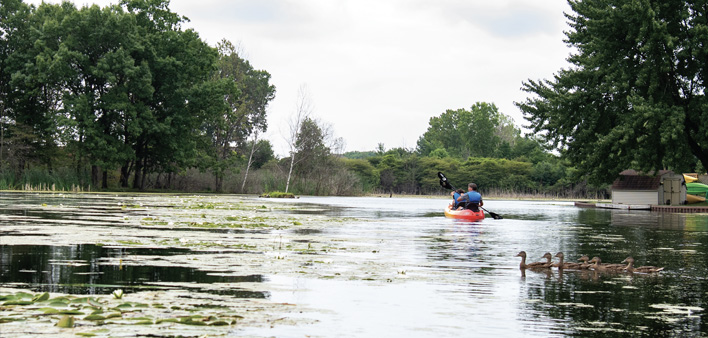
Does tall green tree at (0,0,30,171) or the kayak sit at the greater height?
tall green tree at (0,0,30,171)

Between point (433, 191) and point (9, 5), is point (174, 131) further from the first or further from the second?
point (433, 191)

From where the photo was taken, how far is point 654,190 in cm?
5525

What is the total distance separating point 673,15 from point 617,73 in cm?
454

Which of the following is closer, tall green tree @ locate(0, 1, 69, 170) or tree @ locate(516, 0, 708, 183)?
tree @ locate(516, 0, 708, 183)

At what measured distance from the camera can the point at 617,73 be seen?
141 ft

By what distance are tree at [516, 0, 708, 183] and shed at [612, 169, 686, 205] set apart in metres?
11.2

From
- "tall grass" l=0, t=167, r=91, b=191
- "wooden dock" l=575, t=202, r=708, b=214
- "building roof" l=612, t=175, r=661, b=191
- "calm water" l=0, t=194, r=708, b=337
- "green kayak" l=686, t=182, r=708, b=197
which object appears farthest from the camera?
"green kayak" l=686, t=182, r=708, b=197

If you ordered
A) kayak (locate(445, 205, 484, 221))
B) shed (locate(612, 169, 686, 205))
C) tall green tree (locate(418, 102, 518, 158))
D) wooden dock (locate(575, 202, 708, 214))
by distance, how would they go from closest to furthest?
1. kayak (locate(445, 205, 484, 221))
2. wooden dock (locate(575, 202, 708, 214))
3. shed (locate(612, 169, 686, 205))
4. tall green tree (locate(418, 102, 518, 158))

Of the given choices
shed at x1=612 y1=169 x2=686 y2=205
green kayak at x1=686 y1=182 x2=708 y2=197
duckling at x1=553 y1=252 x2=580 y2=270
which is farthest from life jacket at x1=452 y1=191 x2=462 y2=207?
green kayak at x1=686 y1=182 x2=708 y2=197

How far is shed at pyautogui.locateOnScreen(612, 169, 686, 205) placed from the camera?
55344mm

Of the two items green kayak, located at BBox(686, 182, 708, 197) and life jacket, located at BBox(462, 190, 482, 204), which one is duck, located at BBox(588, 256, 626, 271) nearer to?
life jacket, located at BBox(462, 190, 482, 204)

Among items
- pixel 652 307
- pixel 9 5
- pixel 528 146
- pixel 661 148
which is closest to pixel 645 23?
pixel 661 148

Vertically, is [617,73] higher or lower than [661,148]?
higher

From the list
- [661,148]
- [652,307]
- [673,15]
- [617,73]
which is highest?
[673,15]
